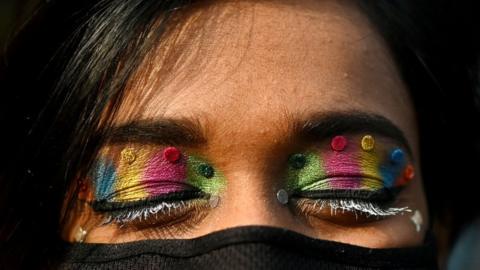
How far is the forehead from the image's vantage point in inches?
61.1

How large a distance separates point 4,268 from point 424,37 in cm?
127

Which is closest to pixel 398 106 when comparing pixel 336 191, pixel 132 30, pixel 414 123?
pixel 414 123

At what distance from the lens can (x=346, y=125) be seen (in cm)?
161

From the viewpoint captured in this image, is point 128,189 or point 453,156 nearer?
point 128,189

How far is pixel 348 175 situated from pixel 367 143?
0.10 meters

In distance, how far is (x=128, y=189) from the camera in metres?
1.57

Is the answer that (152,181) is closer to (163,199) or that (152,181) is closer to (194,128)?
(163,199)

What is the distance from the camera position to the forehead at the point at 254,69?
5.09 ft

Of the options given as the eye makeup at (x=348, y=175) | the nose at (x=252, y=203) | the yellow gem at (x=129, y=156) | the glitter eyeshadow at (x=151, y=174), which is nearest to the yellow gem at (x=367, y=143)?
the eye makeup at (x=348, y=175)

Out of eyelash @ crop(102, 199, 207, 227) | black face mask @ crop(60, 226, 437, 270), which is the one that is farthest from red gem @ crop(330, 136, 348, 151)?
eyelash @ crop(102, 199, 207, 227)

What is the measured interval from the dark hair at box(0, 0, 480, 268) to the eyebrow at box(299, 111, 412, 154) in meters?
0.25

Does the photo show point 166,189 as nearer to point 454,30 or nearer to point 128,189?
point 128,189

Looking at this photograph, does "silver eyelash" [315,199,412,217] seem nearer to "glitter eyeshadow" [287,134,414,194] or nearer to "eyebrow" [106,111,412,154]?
"glitter eyeshadow" [287,134,414,194]

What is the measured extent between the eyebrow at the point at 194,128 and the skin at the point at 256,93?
0.01 meters
